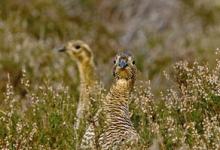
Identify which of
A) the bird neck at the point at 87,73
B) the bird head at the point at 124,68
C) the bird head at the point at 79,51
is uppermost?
the bird head at the point at 79,51

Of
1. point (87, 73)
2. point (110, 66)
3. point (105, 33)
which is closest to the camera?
point (87, 73)

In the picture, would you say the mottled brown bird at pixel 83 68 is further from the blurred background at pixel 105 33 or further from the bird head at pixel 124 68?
the blurred background at pixel 105 33

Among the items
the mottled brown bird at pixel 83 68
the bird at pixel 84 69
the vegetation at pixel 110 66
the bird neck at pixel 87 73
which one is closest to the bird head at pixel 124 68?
the vegetation at pixel 110 66

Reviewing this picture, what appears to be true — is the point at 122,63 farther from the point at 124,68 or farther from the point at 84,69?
the point at 84,69

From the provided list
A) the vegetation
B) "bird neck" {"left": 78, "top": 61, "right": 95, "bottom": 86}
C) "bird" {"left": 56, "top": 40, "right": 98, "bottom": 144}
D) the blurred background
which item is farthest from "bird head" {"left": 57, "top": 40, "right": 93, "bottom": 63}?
the blurred background

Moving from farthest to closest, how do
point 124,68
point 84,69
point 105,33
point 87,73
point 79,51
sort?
point 105,33, point 79,51, point 84,69, point 87,73, point 124,68

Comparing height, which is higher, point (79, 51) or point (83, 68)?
point (79, 51)

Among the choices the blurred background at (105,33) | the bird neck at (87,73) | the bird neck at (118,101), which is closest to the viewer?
the bird neck at (118,101)

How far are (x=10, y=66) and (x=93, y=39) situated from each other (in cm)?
346

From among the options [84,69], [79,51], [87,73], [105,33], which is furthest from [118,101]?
[105,33]

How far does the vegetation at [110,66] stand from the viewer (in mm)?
6883

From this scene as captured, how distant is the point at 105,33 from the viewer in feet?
56.3

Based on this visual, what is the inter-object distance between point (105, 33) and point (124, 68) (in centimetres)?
1026

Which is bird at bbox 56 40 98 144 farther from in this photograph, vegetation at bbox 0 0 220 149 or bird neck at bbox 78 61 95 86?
vegetation at bbox 0 0 220 149
